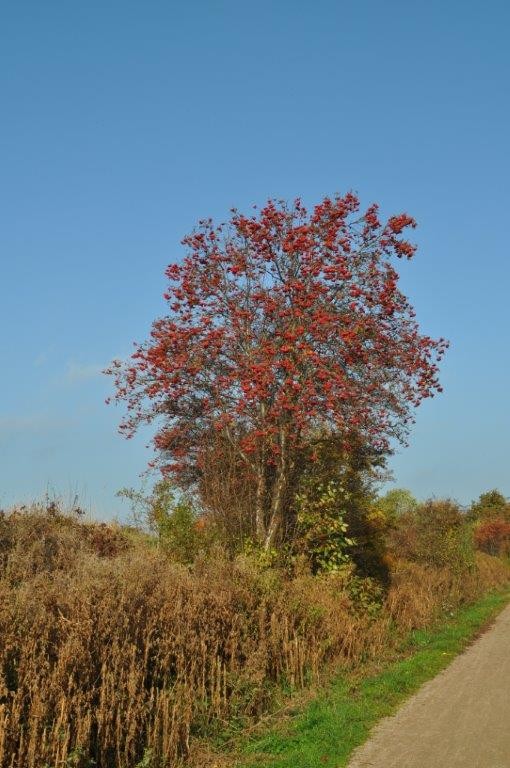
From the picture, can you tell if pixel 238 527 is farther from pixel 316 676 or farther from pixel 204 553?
pixel 316 676

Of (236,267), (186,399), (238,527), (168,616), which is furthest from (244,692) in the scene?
(236,267)

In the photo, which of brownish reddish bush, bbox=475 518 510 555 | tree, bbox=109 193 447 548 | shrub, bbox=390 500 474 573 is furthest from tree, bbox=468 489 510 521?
tree, bbox=109 193 447 548

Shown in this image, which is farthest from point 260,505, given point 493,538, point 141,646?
point 493,538

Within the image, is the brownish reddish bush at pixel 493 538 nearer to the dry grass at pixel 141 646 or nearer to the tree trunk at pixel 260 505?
the tree trunk at pixel 260 505

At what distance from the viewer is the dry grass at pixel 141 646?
6.96 m

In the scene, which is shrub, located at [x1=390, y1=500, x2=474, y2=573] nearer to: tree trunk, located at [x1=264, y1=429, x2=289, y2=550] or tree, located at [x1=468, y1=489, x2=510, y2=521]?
tree trunk, located at [x1=264, y1=429, x2=289, y2=550]

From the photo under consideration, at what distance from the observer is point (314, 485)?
1750 cm

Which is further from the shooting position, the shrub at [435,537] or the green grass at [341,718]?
the shrub at [435,537]

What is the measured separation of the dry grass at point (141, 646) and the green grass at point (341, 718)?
616 mm

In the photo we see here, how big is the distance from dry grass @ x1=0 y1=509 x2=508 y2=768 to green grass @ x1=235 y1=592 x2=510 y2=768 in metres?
0.62

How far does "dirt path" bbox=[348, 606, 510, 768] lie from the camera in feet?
25.4

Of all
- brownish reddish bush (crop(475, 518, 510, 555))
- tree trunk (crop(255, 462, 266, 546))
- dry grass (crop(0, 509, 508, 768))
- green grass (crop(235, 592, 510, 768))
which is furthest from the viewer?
brownish reddish bush (crop(475, 518, 510, 555))

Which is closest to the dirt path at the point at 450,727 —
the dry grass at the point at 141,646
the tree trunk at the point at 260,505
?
the dry grass at the point at 141,646

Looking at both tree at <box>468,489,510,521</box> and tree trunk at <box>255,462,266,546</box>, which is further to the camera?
tree at <box>468,489,510,521</box>
